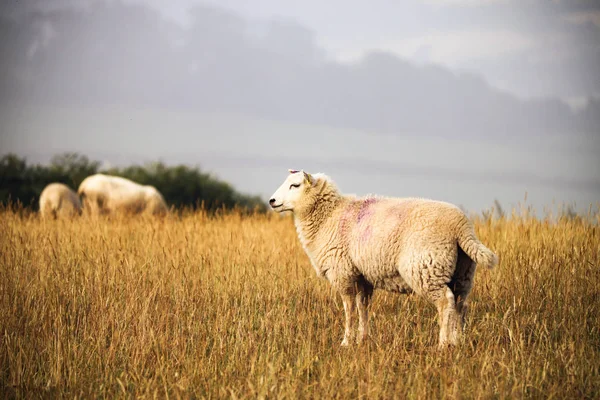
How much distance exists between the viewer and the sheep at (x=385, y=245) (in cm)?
505

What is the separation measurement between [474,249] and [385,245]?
2.47 ft

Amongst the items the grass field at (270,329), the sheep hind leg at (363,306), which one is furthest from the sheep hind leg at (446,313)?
the sheep hind leg at (363,306)

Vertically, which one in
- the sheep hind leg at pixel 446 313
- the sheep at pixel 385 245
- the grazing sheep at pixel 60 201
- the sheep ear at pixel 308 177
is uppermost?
the sheep ear at pixel 308 177

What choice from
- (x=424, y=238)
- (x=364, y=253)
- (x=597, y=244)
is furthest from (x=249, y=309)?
(x=597, y=244)

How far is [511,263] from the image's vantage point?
7.81 metres

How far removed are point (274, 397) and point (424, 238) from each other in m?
1.86

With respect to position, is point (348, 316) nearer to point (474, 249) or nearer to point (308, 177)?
point (474, 249)

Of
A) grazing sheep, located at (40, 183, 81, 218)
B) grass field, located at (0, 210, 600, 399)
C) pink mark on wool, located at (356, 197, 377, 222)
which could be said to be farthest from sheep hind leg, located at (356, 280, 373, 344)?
grazing sheep, located at (40, 183, 81, 218)

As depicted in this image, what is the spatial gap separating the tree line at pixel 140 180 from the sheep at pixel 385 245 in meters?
18.5

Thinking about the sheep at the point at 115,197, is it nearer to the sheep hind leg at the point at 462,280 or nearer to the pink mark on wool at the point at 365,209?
the pink mark on wool at the point at 365,209

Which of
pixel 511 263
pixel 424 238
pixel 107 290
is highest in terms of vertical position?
pixel 424 238

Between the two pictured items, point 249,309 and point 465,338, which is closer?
point 465,338

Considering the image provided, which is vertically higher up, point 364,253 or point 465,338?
point 364,253

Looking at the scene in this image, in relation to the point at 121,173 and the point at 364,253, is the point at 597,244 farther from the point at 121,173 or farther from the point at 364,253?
the point at 121,173
